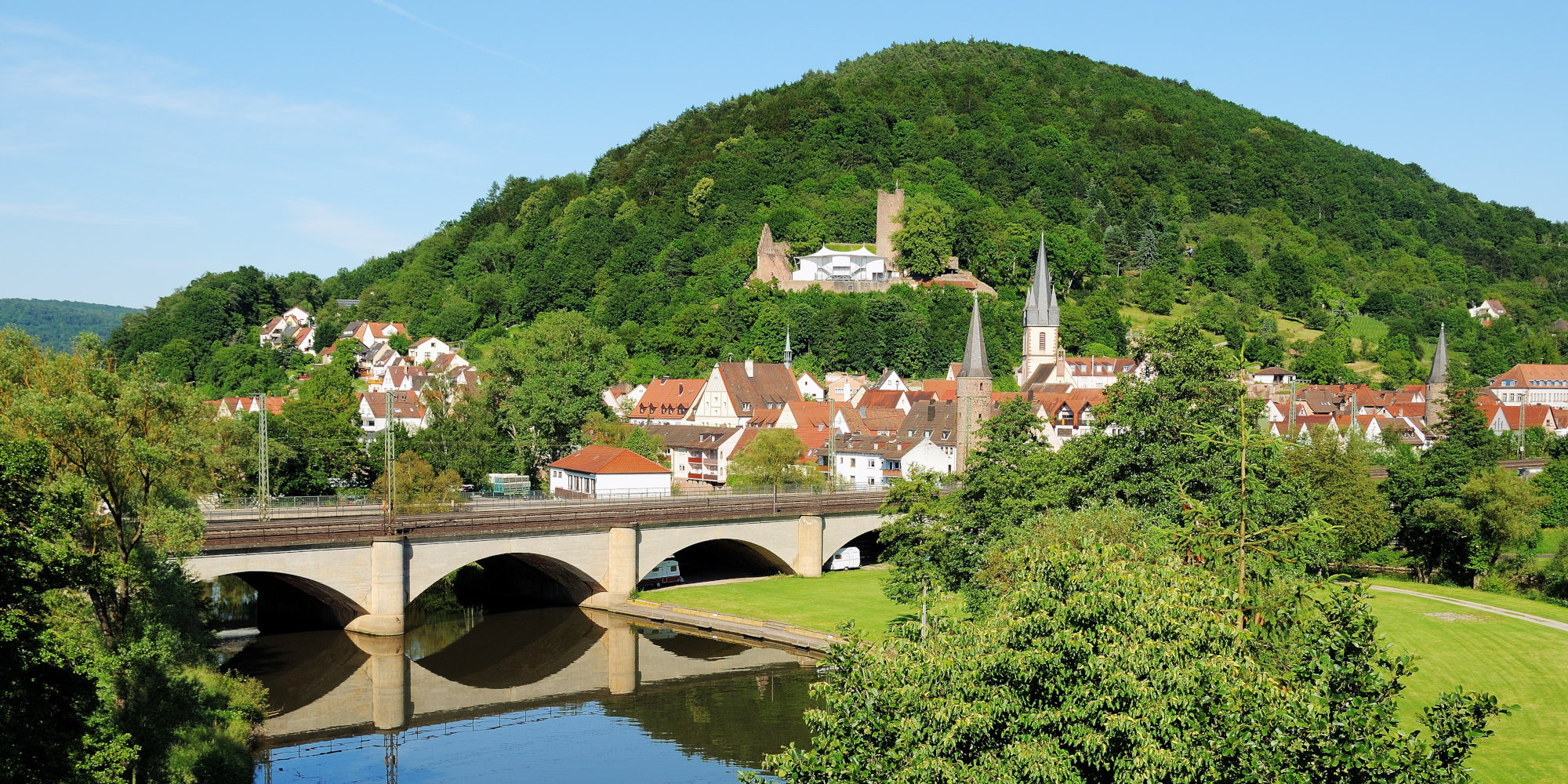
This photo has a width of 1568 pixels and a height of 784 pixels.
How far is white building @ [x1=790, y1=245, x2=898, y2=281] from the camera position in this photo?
456 feet

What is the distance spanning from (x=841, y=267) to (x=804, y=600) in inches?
3628

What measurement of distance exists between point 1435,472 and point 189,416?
53.6 metres

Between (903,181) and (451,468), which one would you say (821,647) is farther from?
(903,181)

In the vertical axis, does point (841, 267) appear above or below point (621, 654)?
above

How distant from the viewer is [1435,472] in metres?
58.2

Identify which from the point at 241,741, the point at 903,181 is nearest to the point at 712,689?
the point at 241,741

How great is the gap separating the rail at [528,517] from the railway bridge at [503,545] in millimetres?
55

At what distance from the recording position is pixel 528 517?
49375 millimetres

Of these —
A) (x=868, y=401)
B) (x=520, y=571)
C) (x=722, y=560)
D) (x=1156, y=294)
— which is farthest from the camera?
(x=1156, y=294)

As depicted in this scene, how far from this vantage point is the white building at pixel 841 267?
139000 millimetres

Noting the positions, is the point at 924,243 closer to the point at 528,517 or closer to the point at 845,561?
the point at 845,561

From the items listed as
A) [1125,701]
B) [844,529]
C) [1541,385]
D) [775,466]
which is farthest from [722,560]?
[1541,385]

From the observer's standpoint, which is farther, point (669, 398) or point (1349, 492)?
point (669, 398)

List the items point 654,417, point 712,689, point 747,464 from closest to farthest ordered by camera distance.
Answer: point 712,689, point 747,464, point 654,417
